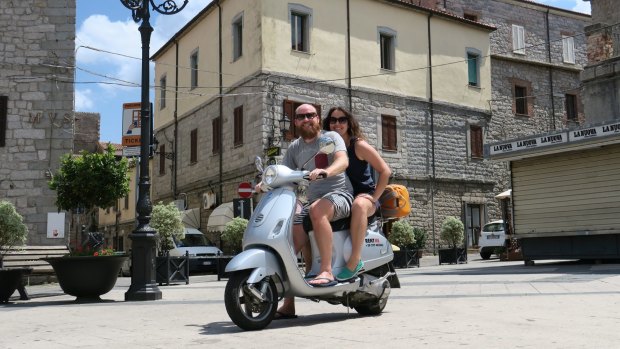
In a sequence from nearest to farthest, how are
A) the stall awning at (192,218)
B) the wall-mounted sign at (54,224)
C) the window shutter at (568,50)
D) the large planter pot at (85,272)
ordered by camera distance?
the large planter pot at (85,272), the wall-mounted sign at (54,224), the stall awning at (192,218), the window shutter at (568,50)

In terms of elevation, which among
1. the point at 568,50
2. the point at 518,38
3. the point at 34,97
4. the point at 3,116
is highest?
Answer: the point at 518,38

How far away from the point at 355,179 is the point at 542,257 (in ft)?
40.9

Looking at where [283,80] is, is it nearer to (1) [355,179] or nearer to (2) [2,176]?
(2) [2,176]

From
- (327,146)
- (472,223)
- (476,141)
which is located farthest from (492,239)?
(327,146)

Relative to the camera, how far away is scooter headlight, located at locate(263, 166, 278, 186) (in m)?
5.45

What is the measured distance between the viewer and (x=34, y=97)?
15336 millimetres

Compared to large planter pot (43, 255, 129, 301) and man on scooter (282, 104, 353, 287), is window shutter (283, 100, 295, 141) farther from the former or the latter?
man on scooter (282, 104, 353, 287)

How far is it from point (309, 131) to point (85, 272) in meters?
4.69

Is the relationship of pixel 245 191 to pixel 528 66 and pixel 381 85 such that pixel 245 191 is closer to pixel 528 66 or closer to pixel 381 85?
pixel 381 85

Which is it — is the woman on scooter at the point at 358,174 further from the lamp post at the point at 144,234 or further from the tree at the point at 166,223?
the tree at the point at 166,223

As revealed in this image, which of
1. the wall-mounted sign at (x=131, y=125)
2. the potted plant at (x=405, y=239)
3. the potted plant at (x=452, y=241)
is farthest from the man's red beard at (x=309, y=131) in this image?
the potted plant at (x=452, y=241)

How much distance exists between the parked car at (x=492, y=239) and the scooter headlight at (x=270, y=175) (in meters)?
18.8

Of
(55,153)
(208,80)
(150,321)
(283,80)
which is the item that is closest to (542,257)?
(283,80)

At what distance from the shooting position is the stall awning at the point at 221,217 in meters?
23.3
